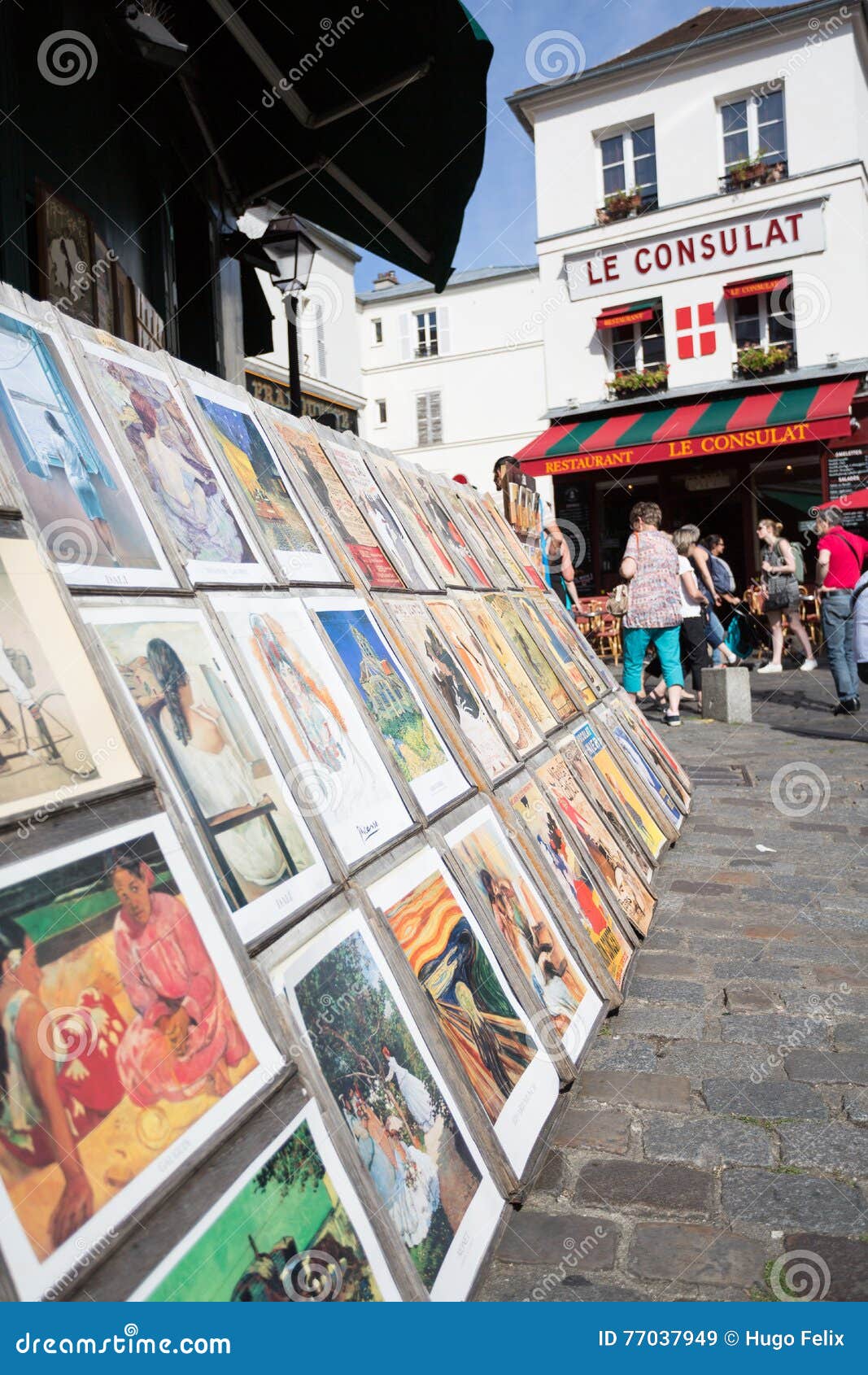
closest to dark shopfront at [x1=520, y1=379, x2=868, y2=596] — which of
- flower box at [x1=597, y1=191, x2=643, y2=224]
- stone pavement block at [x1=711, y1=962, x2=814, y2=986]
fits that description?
flower box at [x1=597, y1=191, x2=643, y2=224]

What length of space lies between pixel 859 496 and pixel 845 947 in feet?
41.3

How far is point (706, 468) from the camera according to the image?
19531 mm

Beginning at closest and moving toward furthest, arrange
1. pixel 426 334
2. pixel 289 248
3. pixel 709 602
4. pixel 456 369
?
1. pixel 289 248
2. pixel 709 602
3. pixel 456 369
4. pixel 426 334

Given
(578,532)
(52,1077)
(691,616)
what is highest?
(578,532)

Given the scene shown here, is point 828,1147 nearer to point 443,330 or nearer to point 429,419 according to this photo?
point 429,419

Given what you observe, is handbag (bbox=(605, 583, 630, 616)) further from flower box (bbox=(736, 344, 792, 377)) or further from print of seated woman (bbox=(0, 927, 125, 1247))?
flower box (bbox=(736, 344, 792, 377))

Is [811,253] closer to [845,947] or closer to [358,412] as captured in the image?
[358,412]

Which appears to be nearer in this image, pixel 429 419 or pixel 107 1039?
pixel 107 1039

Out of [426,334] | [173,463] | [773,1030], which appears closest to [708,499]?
[426,334]

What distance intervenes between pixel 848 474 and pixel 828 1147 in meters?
17.9

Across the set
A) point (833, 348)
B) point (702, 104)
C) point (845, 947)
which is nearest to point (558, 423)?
point (833, 348)

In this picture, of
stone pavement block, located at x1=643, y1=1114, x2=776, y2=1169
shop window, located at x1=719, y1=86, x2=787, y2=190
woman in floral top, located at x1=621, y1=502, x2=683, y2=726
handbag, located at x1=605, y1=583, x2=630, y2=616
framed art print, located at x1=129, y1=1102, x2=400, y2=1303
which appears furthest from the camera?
shop window, located at x1=719, y1=86, x2=787, y2=190

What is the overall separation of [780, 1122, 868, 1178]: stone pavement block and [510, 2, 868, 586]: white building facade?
16.0 metres

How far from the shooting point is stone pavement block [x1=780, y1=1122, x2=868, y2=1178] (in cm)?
234
